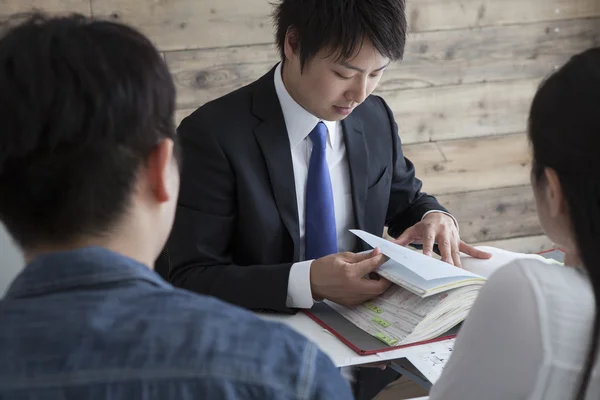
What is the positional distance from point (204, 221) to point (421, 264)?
471mm

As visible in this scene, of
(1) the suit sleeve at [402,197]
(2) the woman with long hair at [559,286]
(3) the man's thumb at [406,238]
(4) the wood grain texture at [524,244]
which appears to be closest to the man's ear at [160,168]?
(2) the woman with long hair at [559,286]

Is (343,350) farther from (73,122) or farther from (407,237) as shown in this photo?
(73,122)

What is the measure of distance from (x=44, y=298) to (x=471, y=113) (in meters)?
2.61

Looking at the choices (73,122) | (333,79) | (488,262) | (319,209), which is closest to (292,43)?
(333,79)

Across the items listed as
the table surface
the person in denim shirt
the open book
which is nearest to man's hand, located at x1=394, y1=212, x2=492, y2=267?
the open book

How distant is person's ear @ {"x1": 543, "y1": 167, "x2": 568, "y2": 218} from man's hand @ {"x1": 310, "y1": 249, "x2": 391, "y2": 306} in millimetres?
594

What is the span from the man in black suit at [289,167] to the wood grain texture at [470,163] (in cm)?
131

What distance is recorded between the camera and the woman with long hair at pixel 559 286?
2.60 ft

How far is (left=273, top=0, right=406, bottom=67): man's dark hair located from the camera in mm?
1598

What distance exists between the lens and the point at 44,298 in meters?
0.70

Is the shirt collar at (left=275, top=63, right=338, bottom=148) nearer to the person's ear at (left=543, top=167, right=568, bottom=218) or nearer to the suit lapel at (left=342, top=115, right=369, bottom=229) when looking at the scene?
the suit lapel at (left=342, top=115, right=369, bottom=229)

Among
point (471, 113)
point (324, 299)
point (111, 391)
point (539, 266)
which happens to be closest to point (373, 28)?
point (324, 299)

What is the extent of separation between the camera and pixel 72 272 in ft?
2.34

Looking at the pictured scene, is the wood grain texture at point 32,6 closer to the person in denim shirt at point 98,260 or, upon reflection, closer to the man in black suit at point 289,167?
the man in black suit at point 289,167
